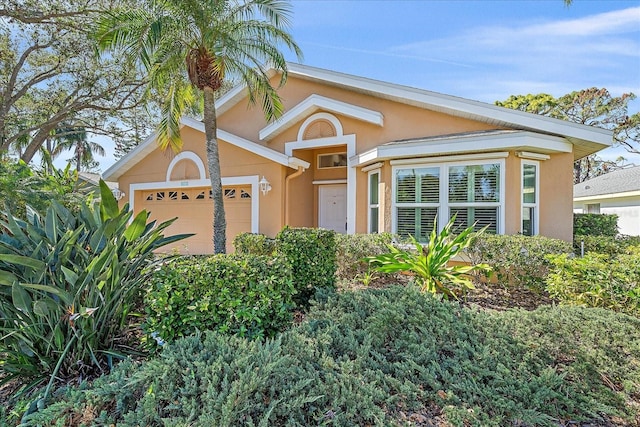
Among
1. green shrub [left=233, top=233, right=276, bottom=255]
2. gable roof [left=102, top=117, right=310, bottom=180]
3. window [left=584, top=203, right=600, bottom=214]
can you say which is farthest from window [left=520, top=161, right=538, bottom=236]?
window [left=584, top=203, right=600, bottom=214]

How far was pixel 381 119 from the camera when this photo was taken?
10.7m

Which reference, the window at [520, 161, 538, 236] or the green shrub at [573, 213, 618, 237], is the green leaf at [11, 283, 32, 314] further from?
the green shrub at [573, 213, 618, 237]

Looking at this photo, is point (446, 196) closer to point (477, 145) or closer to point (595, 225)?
point (477, 145)

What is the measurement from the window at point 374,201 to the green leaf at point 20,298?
8559mm

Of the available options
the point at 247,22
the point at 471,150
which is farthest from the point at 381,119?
the point at 247,22

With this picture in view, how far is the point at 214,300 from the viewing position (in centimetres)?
371

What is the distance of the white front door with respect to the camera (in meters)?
13.1

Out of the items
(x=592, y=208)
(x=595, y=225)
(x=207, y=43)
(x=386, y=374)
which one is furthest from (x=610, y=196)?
(x=386, y=374)

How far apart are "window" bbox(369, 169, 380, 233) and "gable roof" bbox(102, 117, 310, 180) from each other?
101 inches

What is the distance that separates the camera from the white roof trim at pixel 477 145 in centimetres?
826

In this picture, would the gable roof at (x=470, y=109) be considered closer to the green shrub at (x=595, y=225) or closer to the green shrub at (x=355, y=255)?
the green shrub at (x=595, y=225)

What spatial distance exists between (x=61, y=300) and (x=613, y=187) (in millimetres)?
25023

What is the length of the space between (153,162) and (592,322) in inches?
580

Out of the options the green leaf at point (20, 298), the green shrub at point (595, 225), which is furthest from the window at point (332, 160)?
the green leaf at point (20, 298)
